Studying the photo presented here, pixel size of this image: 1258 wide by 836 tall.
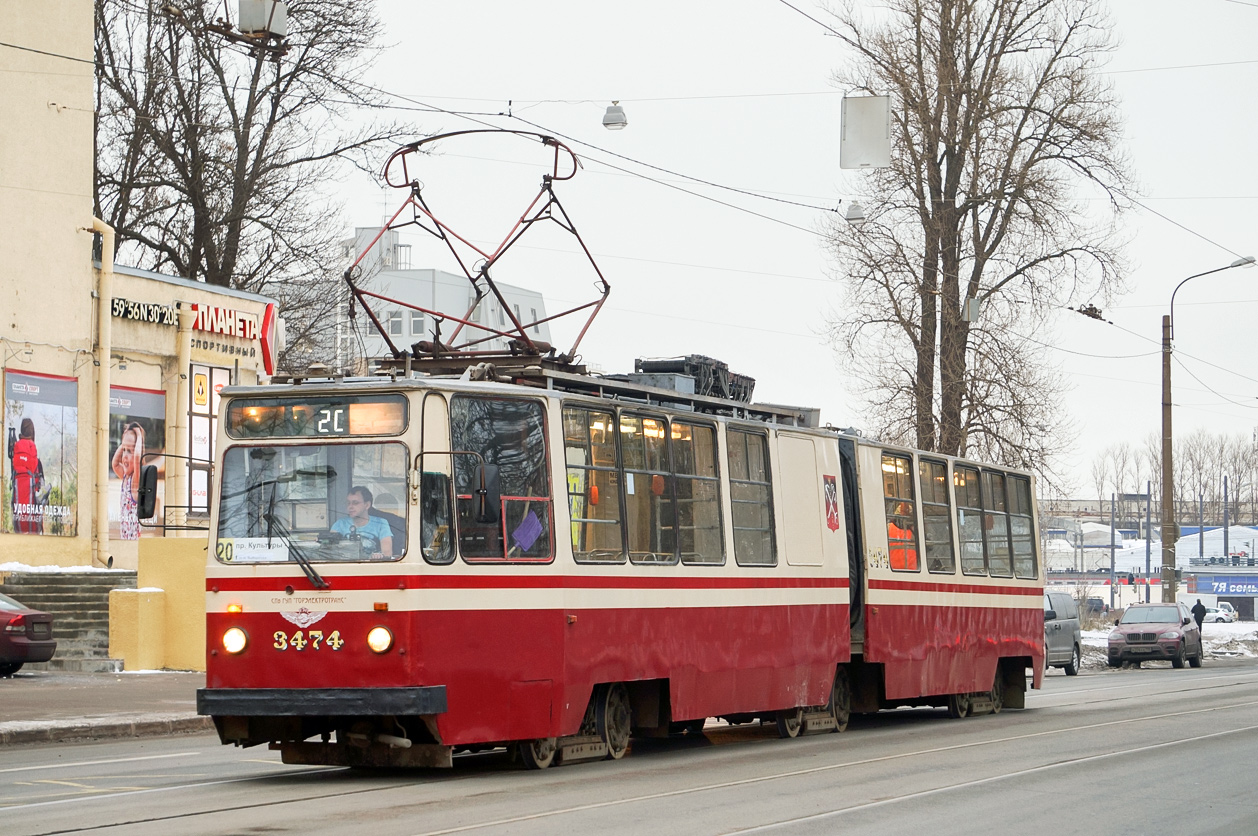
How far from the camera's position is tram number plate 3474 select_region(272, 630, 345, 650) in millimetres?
11914

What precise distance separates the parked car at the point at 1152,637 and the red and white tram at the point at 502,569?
24.9 meters

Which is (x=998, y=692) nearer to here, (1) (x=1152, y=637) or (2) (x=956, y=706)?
(2) (x=956, y=706)

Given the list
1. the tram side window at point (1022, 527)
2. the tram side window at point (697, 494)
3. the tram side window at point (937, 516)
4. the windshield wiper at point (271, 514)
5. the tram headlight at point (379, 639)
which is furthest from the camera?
the tram side window at point (1022, 527)

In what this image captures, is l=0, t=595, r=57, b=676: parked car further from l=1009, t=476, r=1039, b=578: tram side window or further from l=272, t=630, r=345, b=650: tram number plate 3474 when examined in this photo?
l=1009, t=476, r=1039, b=578: tram side window

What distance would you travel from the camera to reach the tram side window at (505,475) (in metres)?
12.4

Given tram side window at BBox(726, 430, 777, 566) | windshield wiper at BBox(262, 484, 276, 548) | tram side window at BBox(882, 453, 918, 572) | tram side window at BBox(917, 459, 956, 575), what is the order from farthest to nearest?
tram side window at BBox(917, 459, 956, 575) → tram side window at BBox(882, 453, 918, 572) → tram side window at BBox(726, 430, 777, 566) → windshield wiper at BBox(262, 484, 276, 548)

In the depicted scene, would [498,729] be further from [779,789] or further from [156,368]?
[156,368]

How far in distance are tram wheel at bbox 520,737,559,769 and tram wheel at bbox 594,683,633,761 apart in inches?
31.4

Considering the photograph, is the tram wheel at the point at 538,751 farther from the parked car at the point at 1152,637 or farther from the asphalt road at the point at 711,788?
the parked car at the point at 1152,637

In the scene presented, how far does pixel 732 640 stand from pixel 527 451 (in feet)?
11.5

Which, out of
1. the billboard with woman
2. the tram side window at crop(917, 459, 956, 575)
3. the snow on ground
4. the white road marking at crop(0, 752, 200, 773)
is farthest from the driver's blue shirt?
the billboard with woman

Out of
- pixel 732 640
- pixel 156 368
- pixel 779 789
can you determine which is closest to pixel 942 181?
pixel 156 368

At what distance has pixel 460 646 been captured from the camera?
1215cm

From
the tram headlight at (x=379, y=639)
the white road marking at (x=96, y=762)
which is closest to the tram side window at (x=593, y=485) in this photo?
the tram headlight at (x=379, y=639)
